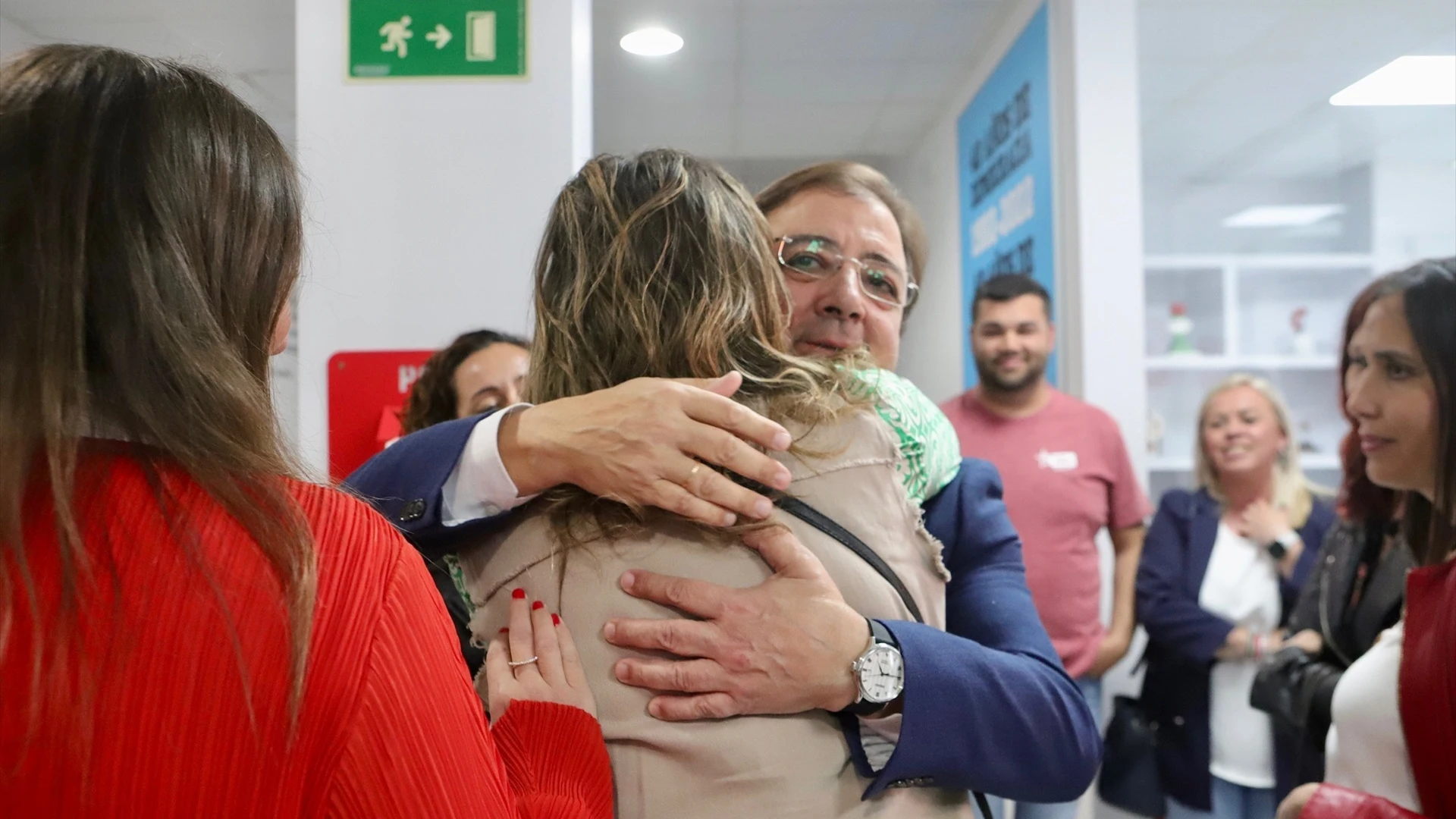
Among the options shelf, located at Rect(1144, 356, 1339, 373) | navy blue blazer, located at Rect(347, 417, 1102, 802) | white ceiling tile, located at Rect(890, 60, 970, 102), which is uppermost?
white ceiling tile, located at Rect(890, 60, 970, 102)

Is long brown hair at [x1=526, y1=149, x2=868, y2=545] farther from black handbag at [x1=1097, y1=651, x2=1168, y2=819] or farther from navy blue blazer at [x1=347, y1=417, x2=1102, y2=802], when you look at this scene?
black handbag at [x1=1097, y1=651, x2=1168, y2=819]

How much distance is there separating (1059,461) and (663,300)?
2.60m

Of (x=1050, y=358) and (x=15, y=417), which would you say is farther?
(x=1050, y=358)

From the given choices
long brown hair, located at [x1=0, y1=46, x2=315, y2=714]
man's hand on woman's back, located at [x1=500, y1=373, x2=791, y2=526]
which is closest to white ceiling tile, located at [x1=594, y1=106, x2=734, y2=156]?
man's hand on woman's back, located at [x1=500, y1=373, x2=791, y2=526]

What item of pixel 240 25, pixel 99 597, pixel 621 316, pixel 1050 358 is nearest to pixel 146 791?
pixel 99 597

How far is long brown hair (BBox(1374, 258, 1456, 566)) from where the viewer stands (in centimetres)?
159

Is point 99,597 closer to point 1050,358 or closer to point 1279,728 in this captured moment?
point 1279,728

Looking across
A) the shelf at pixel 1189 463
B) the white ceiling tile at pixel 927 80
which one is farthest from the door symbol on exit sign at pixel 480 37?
the shelf at pixel 1189 463

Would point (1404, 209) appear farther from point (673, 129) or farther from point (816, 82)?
point (673, 129)

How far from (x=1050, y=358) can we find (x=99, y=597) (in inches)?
150

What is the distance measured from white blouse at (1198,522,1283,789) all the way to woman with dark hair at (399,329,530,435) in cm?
216

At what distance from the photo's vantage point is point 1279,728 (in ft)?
9.14

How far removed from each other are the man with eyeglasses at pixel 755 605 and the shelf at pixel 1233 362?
462cm

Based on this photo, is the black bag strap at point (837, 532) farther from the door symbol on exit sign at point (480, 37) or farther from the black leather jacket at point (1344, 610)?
the door symbol on exit sign at point (480, 37)
